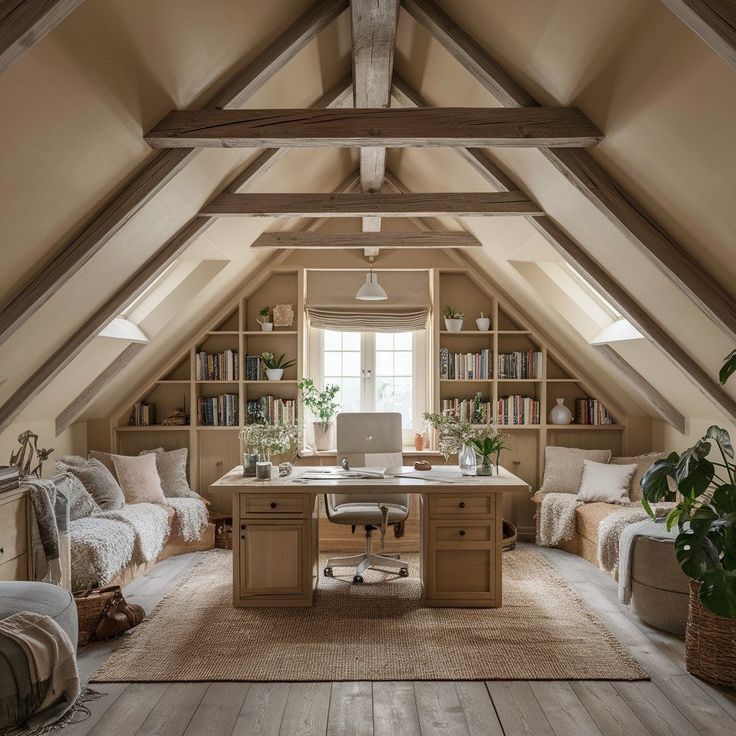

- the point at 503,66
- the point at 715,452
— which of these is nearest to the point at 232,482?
the point at 503,66

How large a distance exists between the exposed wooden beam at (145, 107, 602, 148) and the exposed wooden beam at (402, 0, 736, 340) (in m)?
0.20

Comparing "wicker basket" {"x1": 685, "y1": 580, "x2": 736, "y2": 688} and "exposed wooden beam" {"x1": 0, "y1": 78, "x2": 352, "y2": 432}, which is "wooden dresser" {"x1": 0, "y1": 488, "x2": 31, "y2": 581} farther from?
"wicker basket" {"x1": 685, "y1": 580, "x2": 736, "y2": 688}

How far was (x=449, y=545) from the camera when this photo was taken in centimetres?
440

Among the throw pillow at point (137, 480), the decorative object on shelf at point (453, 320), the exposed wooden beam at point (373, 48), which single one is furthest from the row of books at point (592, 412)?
the throw pillow at point (137, 480)

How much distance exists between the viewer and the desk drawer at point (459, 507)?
439 cm

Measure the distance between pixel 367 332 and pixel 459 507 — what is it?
2.79 meters

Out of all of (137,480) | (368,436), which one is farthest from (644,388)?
(137,480)

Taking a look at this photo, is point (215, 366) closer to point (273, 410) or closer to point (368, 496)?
point (273, 410)

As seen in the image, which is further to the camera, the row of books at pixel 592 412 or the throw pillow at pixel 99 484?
the row of books at pixel 592 412

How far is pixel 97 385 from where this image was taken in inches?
215

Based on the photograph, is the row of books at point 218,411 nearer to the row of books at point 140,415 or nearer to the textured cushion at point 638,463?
the row of books at point 140,415

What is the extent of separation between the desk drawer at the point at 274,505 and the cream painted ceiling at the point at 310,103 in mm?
1497

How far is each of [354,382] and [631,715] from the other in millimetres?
4319

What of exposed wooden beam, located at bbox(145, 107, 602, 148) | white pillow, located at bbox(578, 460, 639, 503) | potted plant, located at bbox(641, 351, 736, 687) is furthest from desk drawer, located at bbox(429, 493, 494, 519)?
exposed wooden beam, located at bbox(145, 107, 602, 148)
